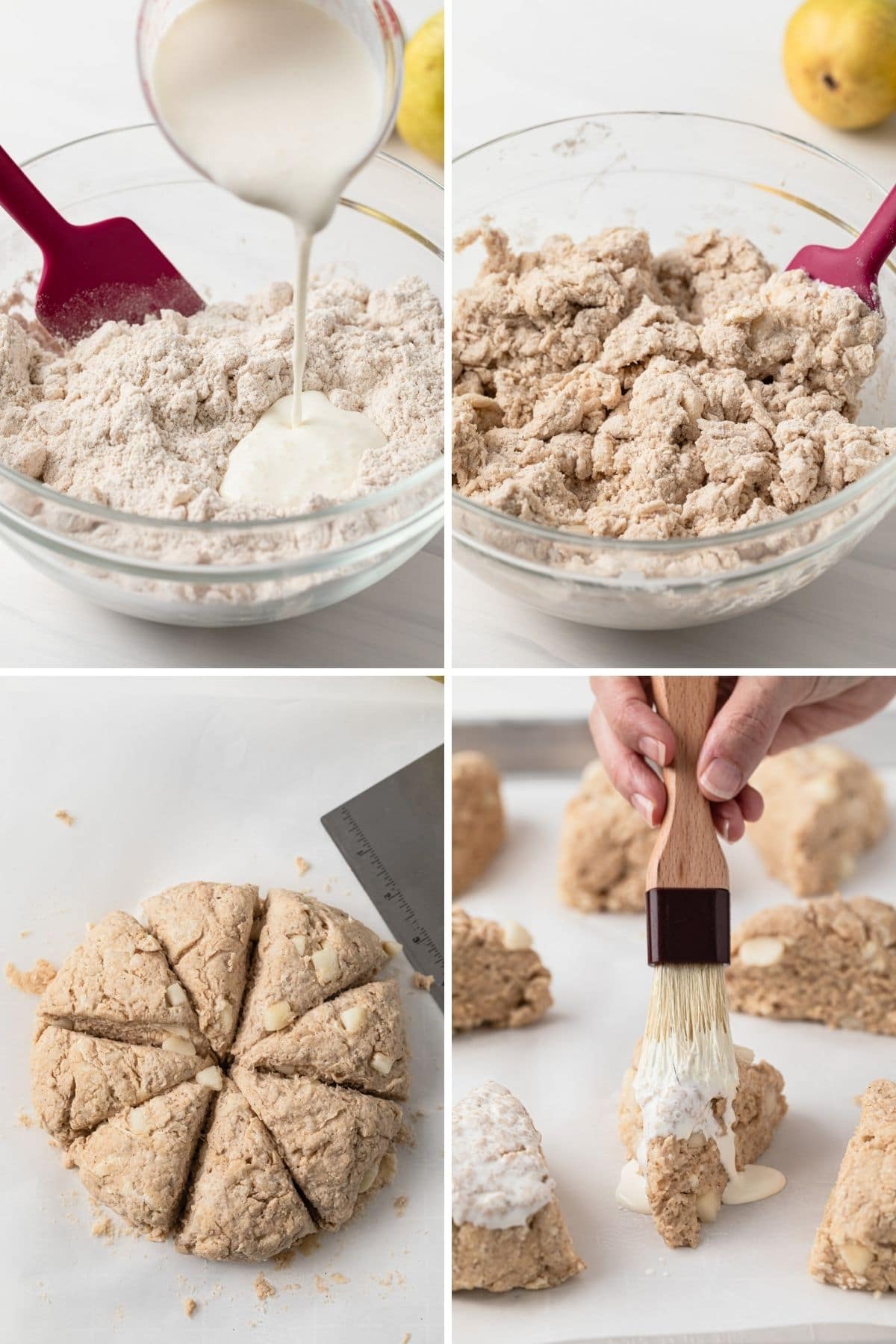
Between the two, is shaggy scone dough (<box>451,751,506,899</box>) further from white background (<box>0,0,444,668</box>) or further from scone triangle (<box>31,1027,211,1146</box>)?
scone triangle (<box>31,1027,211,1146</box>)

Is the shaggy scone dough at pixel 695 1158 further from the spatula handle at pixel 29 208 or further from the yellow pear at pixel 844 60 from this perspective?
the yellow pear at pixel 844 60

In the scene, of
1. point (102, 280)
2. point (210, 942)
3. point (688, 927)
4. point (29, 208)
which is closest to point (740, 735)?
point (688, 927)

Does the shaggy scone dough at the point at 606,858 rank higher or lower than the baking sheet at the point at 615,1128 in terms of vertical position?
higher

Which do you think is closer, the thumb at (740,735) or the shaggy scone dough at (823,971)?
the thumb at (740,735)

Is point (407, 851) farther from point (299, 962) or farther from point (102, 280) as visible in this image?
point (102, 280)

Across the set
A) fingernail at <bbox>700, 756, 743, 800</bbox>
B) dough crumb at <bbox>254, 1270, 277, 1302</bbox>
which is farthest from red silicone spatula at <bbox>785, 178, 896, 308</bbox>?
dough crumb at <bbox>254, 1270, 277, 1302</bbox>

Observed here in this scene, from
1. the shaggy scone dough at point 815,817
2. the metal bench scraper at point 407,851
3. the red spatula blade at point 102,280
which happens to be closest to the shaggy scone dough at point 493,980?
the metal bench scraper at point 407,851

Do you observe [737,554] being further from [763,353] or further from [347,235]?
[347,235]
